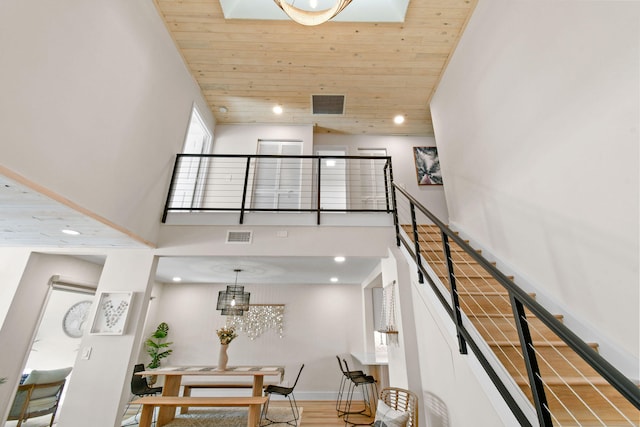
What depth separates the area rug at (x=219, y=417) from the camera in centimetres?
420

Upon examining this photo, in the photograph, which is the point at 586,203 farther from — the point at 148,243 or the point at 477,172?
the point at 148,243

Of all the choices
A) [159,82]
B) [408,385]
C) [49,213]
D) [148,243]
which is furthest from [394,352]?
[159,82]

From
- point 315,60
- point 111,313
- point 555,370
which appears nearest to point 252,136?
point 315,60

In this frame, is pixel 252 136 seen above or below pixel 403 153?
above

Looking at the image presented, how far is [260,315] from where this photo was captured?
22.0 ft

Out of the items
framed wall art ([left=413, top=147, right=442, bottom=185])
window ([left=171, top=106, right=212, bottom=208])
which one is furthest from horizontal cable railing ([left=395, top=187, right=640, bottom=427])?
window ([left=171, top=106, right=212, bottom=208])

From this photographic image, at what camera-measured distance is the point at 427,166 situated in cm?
607

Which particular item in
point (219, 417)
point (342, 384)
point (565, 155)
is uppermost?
point (565, 155)

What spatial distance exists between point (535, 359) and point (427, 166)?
5.21 m

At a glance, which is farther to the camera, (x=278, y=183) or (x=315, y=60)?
(x=278, y=183)

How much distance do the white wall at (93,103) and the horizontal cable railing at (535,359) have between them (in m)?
3.07

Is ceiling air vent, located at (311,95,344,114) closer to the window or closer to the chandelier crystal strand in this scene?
the window

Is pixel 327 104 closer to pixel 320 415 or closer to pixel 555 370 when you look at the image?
pixel 555 370

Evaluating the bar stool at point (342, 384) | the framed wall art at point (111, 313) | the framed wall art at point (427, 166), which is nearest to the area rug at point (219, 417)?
the bar stool at point (342, 384)
